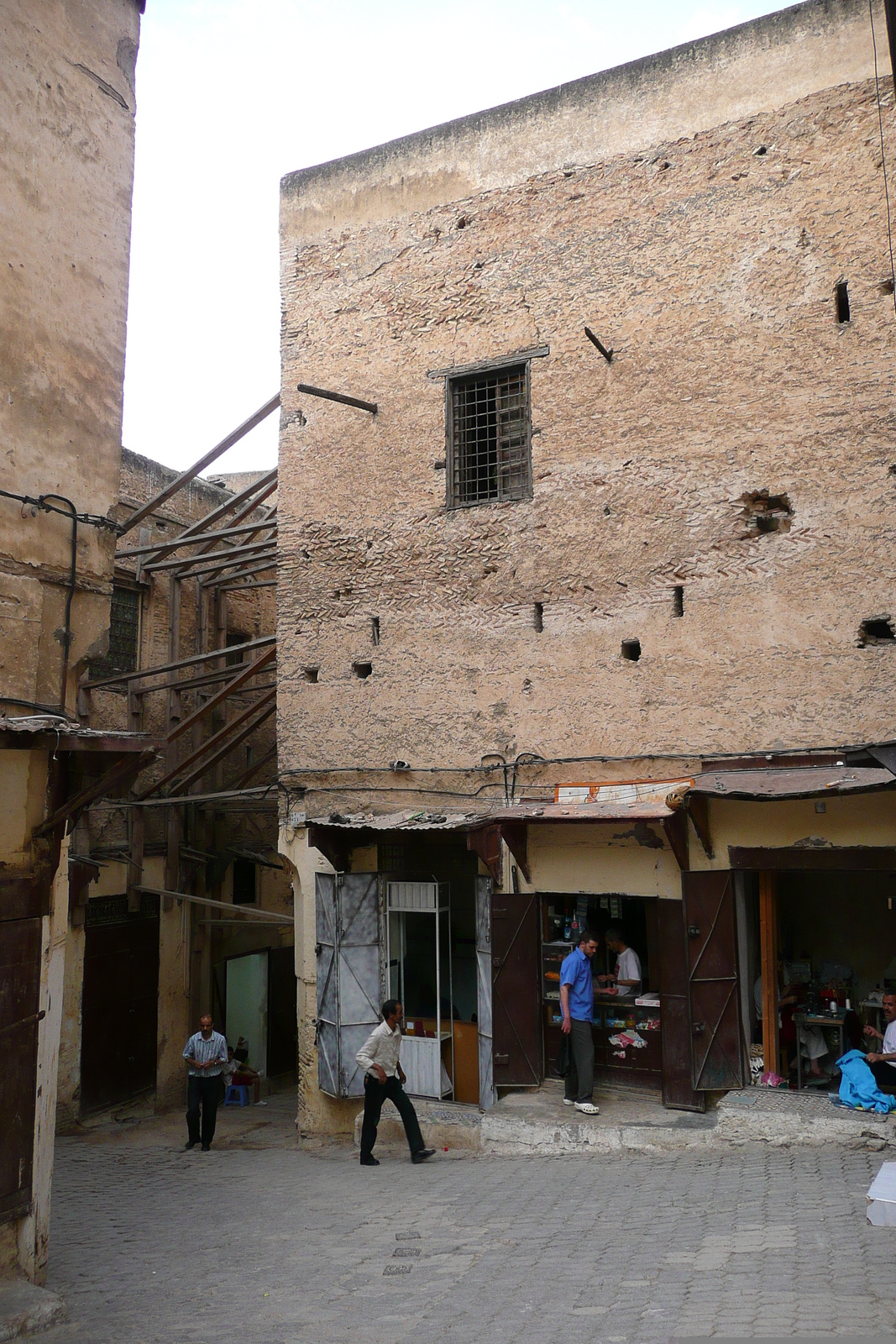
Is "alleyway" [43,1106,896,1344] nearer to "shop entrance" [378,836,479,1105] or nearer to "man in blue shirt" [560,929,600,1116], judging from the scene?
"man in blue shirt" [560,929,600,1116]

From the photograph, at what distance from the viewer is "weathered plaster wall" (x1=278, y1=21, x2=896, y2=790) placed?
9.16 m

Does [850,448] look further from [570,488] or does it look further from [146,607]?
[146,607]

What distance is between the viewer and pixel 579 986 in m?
9.27

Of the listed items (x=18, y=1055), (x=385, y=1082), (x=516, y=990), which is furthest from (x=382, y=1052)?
(x=18, y=1055)

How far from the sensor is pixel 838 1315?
15.3 ft

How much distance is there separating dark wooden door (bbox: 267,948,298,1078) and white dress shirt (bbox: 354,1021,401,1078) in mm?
8464

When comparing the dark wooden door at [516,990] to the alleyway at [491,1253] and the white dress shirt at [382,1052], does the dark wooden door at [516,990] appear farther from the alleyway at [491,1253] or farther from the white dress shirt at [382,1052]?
the white dress shirt at [382,1052]

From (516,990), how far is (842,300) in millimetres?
7082

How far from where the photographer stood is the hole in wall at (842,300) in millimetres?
9266

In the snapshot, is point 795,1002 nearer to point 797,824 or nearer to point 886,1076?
point 886,1076

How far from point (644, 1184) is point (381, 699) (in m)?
5.51

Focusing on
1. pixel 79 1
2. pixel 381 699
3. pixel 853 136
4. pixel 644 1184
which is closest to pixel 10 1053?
pixel 644 1184

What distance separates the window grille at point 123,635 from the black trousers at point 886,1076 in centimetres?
1129

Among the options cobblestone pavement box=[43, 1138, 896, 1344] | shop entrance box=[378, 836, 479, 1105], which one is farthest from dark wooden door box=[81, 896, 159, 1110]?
cobblestone pavement box=[43, 1138, 896, 1344]
